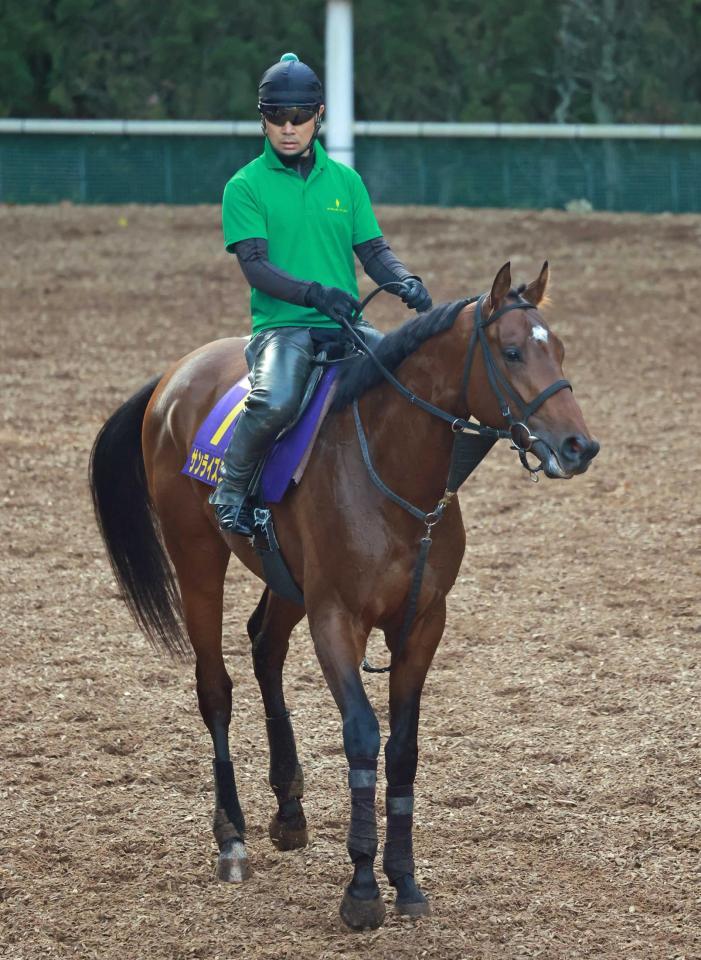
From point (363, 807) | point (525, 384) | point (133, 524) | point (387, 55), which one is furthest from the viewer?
point (387, 55)

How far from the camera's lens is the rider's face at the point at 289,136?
480 centimetres

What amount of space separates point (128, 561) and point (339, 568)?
1.67 m

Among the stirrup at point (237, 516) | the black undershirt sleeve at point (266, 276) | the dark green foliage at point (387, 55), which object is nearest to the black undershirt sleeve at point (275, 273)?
the black undershirt sleeve at point (266, 276)

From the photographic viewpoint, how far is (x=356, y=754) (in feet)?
14.6

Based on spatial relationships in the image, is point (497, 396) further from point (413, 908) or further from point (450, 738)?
point (450, 738)

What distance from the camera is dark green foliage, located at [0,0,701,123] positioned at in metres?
20.7

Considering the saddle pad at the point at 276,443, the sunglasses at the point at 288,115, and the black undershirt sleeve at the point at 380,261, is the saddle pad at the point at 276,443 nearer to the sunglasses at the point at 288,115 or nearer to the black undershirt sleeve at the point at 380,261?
the black undershirt sleeve at the point at 380,261

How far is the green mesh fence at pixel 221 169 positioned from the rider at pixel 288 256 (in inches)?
594

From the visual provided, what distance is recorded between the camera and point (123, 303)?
15.0m

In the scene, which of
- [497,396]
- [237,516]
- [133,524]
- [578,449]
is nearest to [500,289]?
[497,396]

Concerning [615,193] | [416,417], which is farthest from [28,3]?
[416,417]

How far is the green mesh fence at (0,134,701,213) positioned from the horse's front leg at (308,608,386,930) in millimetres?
15904

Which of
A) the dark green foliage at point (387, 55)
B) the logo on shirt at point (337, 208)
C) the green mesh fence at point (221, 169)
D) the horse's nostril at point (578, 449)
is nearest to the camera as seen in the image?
the horse's nostril at point (578, 449)

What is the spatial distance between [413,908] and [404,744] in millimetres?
532
